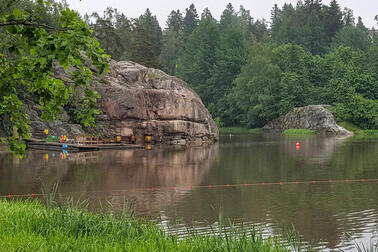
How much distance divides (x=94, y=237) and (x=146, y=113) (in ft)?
125

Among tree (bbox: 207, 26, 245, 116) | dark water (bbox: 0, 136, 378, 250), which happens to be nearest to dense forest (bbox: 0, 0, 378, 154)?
tree (bbox: 207, 26, 245, 116)

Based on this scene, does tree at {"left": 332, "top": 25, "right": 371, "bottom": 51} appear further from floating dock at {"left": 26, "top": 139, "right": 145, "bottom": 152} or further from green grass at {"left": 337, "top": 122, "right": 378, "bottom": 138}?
floating dock at {"left": 26, "top": 139, "right": 145, "bottom": 152}

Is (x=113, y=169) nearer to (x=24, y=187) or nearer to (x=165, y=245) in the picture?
(x=24, y=187)

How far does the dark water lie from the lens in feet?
44.1

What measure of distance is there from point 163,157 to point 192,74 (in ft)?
244

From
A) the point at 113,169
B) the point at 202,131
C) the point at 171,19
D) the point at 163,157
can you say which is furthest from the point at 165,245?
the point at 171,19

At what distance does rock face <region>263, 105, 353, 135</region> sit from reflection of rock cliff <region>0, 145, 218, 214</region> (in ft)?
148

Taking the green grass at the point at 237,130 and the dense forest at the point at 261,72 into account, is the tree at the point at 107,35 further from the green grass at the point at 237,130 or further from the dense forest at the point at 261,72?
the green grass at the point at 237,130

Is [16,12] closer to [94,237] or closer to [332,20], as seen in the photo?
[94,237]

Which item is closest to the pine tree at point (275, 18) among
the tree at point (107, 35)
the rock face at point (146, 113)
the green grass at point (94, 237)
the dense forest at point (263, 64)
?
the dense forest at point (263, 64)

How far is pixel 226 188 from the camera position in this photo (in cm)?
2020

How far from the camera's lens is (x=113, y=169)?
1046 inches

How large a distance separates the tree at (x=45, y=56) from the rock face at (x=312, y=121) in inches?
2820

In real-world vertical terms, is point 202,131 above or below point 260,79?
below
